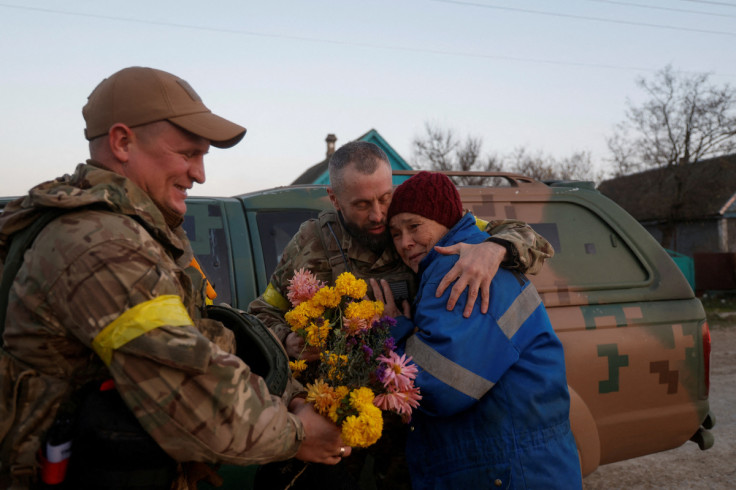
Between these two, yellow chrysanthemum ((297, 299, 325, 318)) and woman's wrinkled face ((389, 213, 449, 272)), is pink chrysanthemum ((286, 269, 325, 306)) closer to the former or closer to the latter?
yellow chrysanthemum ((297, 299, 325, 318))

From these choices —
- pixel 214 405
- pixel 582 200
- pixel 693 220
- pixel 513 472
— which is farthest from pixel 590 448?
pixel 693 220

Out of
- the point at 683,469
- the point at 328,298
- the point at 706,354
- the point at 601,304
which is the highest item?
the point at 328,298

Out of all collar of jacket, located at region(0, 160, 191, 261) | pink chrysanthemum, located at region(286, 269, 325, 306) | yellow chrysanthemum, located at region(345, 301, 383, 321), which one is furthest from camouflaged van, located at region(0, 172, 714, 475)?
collar of jacket, located at region(0, 160, 191, 261)

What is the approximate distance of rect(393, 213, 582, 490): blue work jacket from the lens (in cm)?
173

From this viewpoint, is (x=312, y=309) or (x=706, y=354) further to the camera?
(x=706, y=354)

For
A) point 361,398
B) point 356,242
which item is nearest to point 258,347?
point 361,398

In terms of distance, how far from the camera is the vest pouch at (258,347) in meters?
1.60

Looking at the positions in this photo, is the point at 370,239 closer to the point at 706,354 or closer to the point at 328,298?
the point at 328,298

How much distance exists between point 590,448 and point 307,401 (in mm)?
1862

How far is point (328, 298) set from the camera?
1.80 m

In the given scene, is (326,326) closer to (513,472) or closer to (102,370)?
(102,370)

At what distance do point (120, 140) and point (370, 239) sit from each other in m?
1.19

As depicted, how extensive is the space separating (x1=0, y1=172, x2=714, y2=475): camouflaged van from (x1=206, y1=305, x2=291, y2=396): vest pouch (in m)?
0.98

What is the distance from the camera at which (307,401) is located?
5.32 ft
